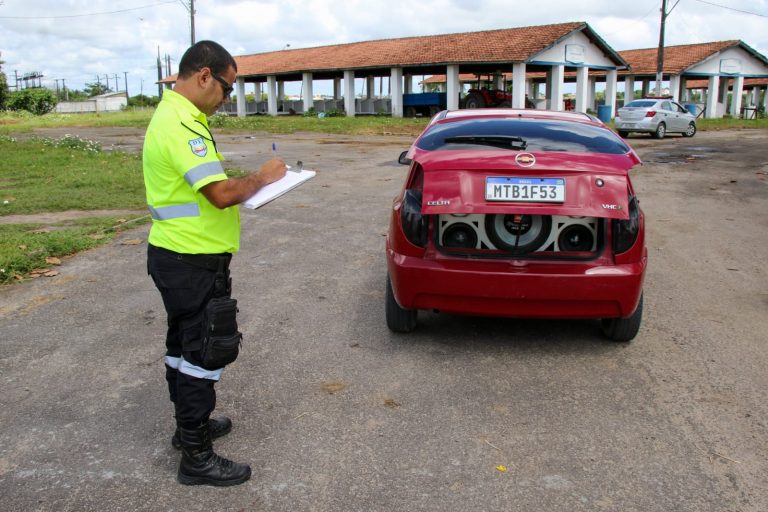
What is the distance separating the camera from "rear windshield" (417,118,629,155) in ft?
14.1

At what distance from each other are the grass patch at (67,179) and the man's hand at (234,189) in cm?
708

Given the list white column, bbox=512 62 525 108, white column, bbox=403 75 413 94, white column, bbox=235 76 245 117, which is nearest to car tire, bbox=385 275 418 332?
white column, bbox=512 62 525 108

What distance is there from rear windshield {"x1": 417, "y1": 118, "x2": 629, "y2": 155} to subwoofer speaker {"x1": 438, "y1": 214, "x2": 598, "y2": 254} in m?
0.47

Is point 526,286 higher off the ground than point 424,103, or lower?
lower

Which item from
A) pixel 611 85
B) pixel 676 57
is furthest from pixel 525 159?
pixel 676 57

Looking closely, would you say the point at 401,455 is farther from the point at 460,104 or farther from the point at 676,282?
the point at 460,104

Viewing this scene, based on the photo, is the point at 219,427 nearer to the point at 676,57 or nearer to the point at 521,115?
the point at 521,115

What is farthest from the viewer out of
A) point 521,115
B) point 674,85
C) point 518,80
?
point 674,85

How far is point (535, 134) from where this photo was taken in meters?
4.45

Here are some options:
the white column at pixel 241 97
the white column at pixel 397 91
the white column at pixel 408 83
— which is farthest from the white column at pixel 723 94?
the white column at pixel 241 97

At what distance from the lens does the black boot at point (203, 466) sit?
2.83 m

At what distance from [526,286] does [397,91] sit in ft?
120

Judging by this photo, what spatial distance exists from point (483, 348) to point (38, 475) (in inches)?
102

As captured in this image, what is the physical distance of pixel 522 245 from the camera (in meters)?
4.02
